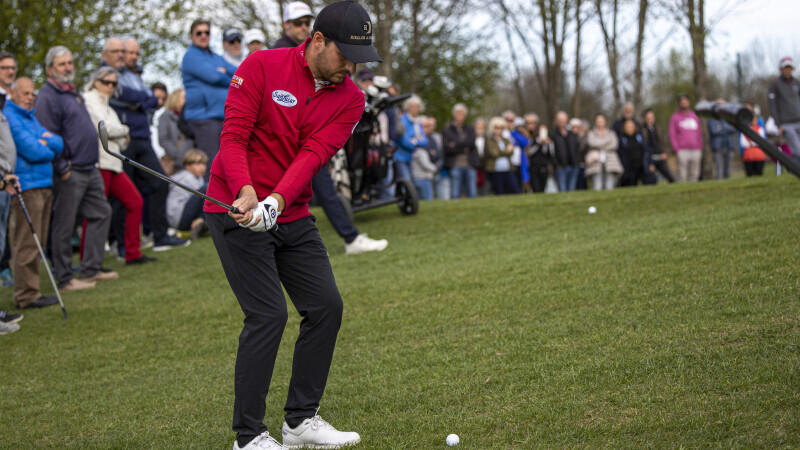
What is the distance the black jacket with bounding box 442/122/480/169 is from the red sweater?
39.0 feet

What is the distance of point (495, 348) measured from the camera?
549 centimetres

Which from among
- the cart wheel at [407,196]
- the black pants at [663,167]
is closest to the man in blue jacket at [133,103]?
the cart wheel at [407,196]

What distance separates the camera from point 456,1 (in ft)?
86.3

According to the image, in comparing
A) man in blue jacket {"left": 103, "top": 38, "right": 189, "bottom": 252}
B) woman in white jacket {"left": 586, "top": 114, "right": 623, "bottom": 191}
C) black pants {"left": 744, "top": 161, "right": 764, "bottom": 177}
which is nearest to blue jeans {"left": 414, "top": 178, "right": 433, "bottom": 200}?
woman in white jacket {"left": 586, "top": 114, "right": 623, "bottom": 191}

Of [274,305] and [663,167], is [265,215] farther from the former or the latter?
[663,167]

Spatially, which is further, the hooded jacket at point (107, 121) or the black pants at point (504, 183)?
the black pants at point (504, 183)

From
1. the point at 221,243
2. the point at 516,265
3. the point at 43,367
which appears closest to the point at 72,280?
the point at 43,367

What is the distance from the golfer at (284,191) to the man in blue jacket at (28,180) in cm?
506

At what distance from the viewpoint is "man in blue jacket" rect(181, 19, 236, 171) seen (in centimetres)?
993

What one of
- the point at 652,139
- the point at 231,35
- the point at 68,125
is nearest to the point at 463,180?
the point at 652,139

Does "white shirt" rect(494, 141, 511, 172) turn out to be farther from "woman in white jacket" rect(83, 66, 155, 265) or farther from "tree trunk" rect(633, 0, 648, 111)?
"tree trunk" rect(633, 0, 648, 111)

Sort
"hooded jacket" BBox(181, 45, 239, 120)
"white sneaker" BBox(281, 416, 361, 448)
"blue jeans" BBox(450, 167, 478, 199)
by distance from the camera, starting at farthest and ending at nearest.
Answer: "blue jeans" BBox(450, 167, 478, 199)
"hooded jacket" BBox(181, 45, 239, 120)
"white sneaker" BBox(281, 416, 361, 448)

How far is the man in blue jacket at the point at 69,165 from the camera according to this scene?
8875 mm

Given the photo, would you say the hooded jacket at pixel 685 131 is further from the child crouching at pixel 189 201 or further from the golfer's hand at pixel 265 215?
the golfer's hand at pixel 265 215
